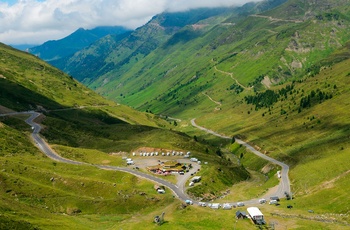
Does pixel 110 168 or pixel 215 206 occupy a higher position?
pixel 110 168

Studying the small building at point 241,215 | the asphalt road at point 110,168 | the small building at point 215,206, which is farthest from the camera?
the asphalt road at point 110,168

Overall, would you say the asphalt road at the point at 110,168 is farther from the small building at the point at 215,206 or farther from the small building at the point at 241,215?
the small building at the point at 241,215

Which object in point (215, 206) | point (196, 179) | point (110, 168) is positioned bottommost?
point (215, 206)

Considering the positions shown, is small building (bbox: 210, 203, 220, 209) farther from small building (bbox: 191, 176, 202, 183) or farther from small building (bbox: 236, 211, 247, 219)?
small building (bbox: 191, 176, 202, 183)

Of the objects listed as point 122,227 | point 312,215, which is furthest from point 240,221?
point 122,227

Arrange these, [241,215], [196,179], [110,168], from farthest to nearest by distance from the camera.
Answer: [110,168]
[196,179]
[241,215]

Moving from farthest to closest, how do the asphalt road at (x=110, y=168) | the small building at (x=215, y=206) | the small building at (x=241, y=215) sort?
the asphalt road at (x=110, y=168) < the small building at (x=215, y=206) < the small building at (x=241, y=215)

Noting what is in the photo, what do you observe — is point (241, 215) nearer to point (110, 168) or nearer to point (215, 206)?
point (215, 206)

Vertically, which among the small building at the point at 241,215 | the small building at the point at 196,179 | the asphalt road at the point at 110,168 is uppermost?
the asphalt road at the point at 110,168

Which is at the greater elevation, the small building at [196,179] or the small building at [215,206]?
the small building at [196,179]

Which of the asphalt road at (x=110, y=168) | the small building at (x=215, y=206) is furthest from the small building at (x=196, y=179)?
the small building at (x=215, y=206)

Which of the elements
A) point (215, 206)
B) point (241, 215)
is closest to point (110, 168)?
point (215, 206)
